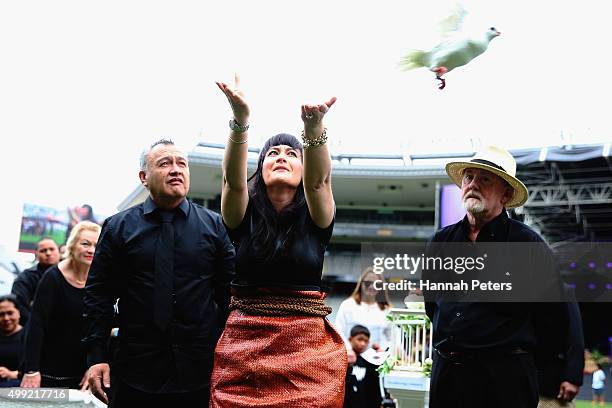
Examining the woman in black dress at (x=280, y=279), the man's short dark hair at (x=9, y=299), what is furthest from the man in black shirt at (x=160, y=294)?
the man's short dark hair at (x=9, y=299)

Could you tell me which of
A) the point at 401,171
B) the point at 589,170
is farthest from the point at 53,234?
the point at 401,171

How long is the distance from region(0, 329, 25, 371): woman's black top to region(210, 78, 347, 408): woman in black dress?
3583 mm

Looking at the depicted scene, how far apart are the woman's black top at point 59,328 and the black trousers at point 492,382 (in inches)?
87.8

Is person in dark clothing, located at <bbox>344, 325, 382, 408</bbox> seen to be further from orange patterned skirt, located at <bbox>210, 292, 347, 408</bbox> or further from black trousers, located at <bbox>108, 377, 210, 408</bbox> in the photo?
orange patterned skirt, located at <bbox>210, 292, 347, 408</bbox>

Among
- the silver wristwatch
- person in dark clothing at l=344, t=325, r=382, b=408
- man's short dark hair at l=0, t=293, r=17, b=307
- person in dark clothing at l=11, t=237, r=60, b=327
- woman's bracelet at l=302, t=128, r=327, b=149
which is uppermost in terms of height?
the silver wristwatch

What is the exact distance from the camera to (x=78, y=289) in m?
4.13

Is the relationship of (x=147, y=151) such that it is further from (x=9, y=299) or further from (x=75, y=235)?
(x=9, y=299)

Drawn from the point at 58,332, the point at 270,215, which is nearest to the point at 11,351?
the point at 58,332

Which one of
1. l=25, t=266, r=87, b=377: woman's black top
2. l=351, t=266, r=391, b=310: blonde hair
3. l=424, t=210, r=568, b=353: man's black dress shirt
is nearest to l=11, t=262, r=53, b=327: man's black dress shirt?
l=25, t=266, r=87, b=377: woman's black top

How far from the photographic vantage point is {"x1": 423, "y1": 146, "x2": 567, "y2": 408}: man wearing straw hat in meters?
3.01

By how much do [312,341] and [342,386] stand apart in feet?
0.68

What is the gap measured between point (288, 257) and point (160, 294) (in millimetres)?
750

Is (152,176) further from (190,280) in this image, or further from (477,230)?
(477,230)

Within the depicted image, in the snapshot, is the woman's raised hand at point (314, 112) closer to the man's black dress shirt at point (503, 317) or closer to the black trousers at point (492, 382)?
the man's black dress shirt at point (503, 317)
